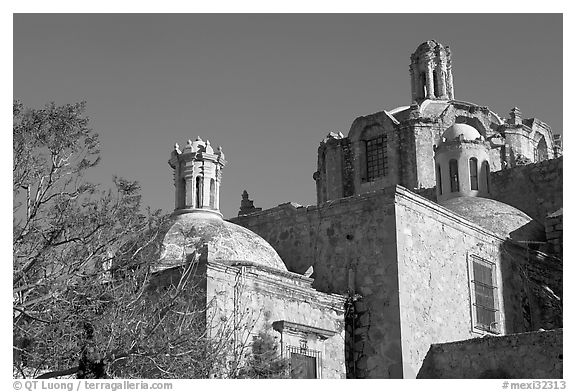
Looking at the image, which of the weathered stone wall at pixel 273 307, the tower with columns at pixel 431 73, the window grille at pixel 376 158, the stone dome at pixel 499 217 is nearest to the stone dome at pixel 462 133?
the stone dome at pixel 499 217

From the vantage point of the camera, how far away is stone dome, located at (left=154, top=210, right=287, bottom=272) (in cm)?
1980

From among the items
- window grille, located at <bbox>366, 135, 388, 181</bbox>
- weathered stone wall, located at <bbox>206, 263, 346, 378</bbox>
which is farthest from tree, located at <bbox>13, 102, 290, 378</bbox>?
window grille, located at <bbox>366, 135, 388, 181</bbox>

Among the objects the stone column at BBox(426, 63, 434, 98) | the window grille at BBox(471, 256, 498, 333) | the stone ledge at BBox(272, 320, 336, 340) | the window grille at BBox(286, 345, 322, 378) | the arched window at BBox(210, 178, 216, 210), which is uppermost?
the stone column at BBox(426, 63, 434, 98)

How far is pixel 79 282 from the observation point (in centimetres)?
1339

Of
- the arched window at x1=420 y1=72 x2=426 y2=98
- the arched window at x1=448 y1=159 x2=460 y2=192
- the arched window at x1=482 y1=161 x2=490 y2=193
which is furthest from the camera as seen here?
the arched window at x1=420 y1=72 x2=426 y2=98

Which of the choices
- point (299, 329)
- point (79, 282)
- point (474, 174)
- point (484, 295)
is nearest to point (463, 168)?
point (474, 174)

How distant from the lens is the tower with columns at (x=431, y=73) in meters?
38.0

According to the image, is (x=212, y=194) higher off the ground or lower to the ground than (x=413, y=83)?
lower

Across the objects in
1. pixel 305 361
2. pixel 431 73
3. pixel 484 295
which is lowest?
pixel 305 361

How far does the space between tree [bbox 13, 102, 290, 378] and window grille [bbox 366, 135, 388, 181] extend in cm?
1996

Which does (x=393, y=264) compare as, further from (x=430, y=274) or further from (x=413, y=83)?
(x=413, y=83)

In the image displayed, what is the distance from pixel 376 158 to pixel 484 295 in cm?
Result: 1198

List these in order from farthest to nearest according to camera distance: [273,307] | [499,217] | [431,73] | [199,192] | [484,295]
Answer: [431,73]
[499,217]
[484,295]
[199,192]
[273,307]

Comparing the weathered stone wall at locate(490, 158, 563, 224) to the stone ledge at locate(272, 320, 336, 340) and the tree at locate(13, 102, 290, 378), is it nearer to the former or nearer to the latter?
the stone ledge at locate(272, 320, 336, 340)
